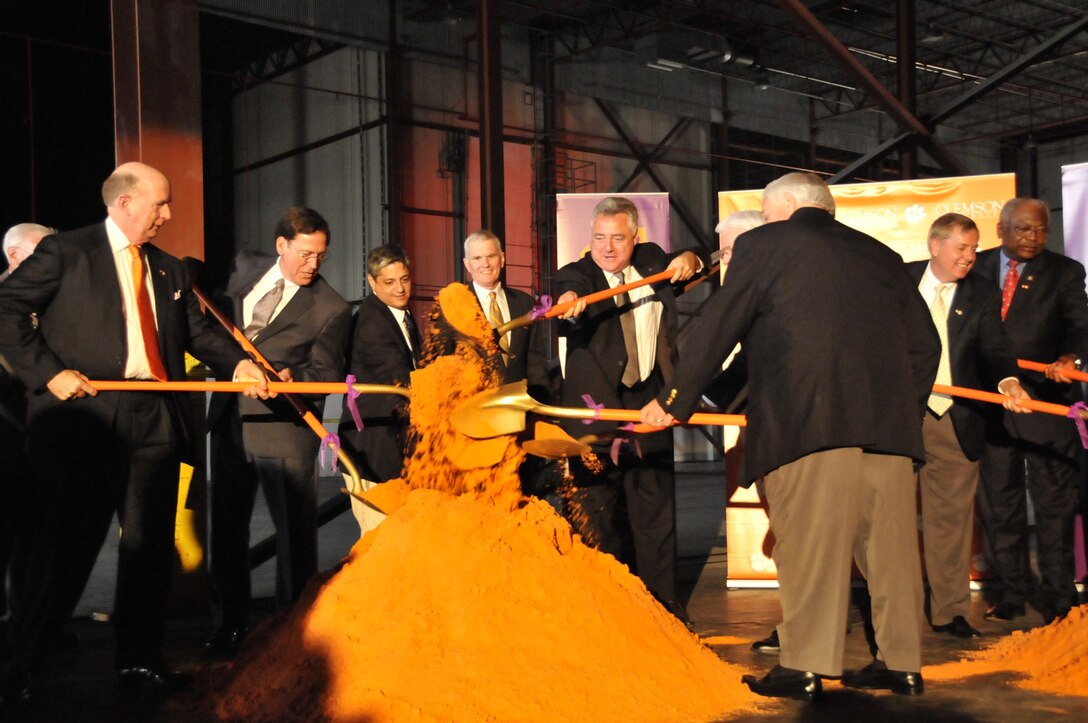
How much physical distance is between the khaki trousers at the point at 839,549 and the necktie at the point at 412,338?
5.09ft

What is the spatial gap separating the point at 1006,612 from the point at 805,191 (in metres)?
2.23

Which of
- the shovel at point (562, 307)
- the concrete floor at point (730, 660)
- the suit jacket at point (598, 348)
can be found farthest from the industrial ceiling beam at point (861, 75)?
the concrete floor at point (730, 660)

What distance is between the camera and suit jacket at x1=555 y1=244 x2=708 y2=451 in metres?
4.62

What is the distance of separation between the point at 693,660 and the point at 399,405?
1.50m

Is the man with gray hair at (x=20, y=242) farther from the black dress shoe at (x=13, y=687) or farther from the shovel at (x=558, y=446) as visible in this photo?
the shovel at (x=558, y=446)

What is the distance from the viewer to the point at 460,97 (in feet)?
57.4

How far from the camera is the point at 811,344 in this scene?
3.27 m

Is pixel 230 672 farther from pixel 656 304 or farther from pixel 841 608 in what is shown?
pixel 656 304

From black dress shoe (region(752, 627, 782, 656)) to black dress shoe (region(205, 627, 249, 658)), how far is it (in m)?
1.80

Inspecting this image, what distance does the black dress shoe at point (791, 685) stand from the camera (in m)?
3.27

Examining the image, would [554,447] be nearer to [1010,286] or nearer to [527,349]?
Answer: [527,349]

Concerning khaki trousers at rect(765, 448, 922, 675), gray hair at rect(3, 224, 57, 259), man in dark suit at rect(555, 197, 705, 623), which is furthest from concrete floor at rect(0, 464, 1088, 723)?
gray hair at rect(3, 224, 57, 259)

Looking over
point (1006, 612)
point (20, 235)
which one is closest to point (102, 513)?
point (20, 235)

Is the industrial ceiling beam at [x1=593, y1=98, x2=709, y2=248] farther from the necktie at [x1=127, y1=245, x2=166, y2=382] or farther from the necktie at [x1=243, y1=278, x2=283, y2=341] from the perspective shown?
the necktie at [x1=127, y1=245, x2=166, y2=382]
